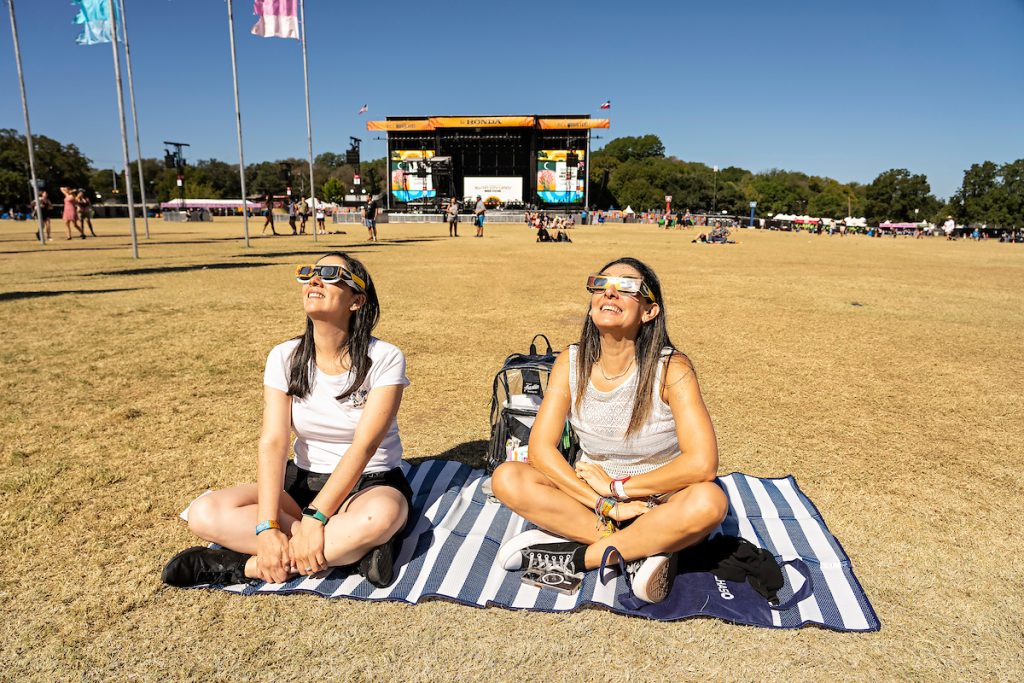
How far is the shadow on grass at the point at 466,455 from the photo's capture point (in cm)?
418

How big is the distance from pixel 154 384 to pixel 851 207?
4878 inches

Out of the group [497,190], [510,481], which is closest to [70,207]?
[510,481]

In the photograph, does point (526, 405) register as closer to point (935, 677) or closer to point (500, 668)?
point (500, 668)

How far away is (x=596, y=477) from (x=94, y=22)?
2040cm

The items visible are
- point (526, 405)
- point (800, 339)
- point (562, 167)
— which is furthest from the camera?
point (562, 167)

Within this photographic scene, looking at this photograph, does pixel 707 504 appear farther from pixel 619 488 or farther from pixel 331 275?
pixel 331 275

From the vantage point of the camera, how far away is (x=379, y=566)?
8.89ft

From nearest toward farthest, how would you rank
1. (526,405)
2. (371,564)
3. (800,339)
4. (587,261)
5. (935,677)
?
(935,677) → (371,564) → (526,405) → (800,339) → (587,261)

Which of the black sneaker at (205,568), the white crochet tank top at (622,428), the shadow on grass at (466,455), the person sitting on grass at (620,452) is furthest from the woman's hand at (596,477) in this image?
the black sneaker at (205,568)

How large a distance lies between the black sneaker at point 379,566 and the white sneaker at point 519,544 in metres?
0.51

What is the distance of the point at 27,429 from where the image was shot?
4.59 m

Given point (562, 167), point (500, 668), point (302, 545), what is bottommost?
point (500, 668)

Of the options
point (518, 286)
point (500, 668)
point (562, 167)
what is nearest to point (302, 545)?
point (500, 668)

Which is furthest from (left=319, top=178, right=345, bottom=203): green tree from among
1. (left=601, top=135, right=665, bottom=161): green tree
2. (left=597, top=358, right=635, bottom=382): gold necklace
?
(left=597, top=358, right=635, bottom=382): gold necklace
